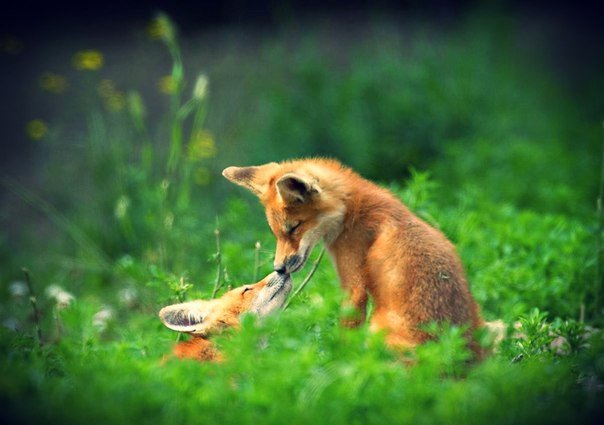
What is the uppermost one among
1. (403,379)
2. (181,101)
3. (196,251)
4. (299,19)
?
(299,19)

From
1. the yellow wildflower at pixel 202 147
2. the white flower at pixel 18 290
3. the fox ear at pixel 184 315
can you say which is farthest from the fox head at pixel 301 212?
the white flower at pixel 18 290

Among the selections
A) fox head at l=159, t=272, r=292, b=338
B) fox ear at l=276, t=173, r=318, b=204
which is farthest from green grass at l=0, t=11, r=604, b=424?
fox ear at l=276, t=173, r=318, b=204

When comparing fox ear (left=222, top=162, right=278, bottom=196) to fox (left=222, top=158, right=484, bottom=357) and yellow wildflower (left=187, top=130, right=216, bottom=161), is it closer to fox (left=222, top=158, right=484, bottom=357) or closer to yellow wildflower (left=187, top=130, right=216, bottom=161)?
fox (left=222, top=158, right=484, bottom=357)

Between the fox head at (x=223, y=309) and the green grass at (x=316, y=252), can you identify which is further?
the fox head at (x=223, y=309)

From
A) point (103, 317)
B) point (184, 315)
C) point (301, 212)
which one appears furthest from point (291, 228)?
point (103, 317)

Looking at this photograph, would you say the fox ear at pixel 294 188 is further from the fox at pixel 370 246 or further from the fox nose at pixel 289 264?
the fox nose at pixel 289 264

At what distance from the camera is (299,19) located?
39.3 feet

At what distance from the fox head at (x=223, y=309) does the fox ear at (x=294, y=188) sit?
438mm

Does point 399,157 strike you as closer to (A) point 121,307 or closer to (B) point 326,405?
(A) point 121,307

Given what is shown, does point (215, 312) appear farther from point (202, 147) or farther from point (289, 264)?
point (202, 147)

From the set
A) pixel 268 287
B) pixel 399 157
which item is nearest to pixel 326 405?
pixel 268 287

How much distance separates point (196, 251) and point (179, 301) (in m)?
2.60

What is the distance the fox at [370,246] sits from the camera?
4285 mm

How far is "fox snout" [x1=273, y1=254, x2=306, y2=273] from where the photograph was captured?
181 inches
